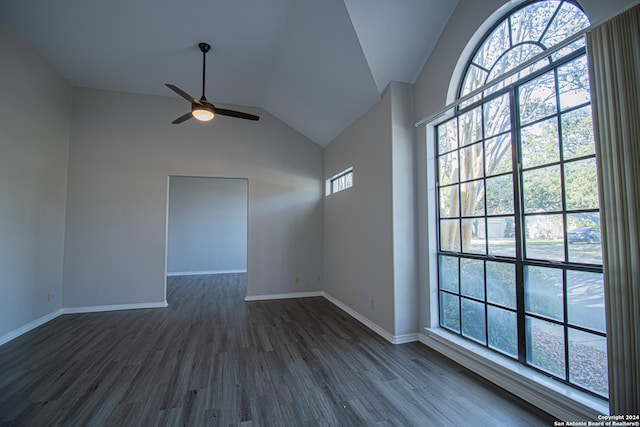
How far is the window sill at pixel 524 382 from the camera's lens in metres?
1.84

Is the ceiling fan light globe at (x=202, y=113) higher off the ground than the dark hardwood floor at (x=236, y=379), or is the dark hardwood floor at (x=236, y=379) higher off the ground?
the ceiling fan light globe at (x=202, y=113)

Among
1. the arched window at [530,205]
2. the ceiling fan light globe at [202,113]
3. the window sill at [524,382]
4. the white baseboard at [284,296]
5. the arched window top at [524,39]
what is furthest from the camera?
the white baseboard at [284,296]

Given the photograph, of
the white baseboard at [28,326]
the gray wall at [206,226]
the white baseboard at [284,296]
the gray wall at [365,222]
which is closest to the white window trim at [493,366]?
the gray wall at [365,222]

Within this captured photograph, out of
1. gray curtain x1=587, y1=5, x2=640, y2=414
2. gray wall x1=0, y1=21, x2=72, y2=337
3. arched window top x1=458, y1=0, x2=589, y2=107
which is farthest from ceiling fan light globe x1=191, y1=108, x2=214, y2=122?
gray curtain x1=587, y1=5, x2=640, y2=414

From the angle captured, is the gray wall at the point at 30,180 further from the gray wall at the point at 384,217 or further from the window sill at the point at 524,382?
the window sill at the point at 524,382

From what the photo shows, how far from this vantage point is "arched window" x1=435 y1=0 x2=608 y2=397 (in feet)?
6.45

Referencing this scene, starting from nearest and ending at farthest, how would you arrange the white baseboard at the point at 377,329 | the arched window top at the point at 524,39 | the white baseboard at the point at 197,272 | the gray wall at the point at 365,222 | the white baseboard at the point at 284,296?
the arched window top at the point at 524,39
the white baseboard at the point at 377,329
the gray wall at the point at 365,222
the white baseboard at the point at 284,296
the white baseboard at the point at 197,272

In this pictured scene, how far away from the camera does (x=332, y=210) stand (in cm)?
550

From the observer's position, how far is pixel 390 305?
3461mm

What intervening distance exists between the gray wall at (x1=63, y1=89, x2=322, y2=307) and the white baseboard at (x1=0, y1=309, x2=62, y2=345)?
296mm

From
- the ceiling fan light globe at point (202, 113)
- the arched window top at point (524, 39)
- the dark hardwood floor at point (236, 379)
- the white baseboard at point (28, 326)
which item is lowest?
the dark hardwood floor at point (236, 379)

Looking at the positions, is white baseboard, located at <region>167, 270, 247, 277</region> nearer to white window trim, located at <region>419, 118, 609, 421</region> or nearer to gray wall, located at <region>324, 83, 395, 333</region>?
gray wall, located at <region>324, 83, 395, 333</region>

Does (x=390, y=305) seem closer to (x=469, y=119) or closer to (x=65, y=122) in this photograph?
(x=469, y=119)

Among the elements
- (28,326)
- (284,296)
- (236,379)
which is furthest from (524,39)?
(28,326)
